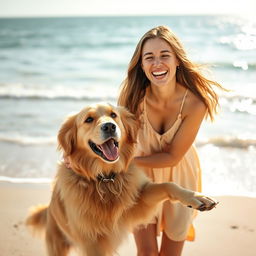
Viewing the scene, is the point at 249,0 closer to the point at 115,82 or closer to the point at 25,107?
the point at 115,82

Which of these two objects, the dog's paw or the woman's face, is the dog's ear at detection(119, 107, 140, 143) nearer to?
the woman's face

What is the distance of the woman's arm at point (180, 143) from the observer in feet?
9.45

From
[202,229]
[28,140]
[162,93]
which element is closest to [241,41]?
[28,140]

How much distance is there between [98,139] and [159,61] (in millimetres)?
694

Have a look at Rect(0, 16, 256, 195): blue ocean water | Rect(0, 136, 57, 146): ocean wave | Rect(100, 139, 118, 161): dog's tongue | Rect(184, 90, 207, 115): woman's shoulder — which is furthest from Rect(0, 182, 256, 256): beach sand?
Rect(0, 136, 57, 146): ocean wave

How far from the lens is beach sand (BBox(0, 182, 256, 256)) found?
336cm

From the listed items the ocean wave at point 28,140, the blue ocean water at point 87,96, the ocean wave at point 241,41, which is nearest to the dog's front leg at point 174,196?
the blue ocean water at point 87,96

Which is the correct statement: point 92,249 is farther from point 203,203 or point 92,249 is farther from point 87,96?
point 87,96

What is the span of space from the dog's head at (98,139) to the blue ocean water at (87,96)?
864 millimetres

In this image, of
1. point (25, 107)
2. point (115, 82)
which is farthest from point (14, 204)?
point (115, 82)

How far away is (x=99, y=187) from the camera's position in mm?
2775

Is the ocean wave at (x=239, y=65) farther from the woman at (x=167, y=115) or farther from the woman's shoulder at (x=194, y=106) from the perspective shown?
the woman's shoulder at (x=194, y=106)

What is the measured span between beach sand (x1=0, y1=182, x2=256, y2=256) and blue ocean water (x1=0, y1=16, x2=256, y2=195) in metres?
0.44

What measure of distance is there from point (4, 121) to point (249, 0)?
19807mm
